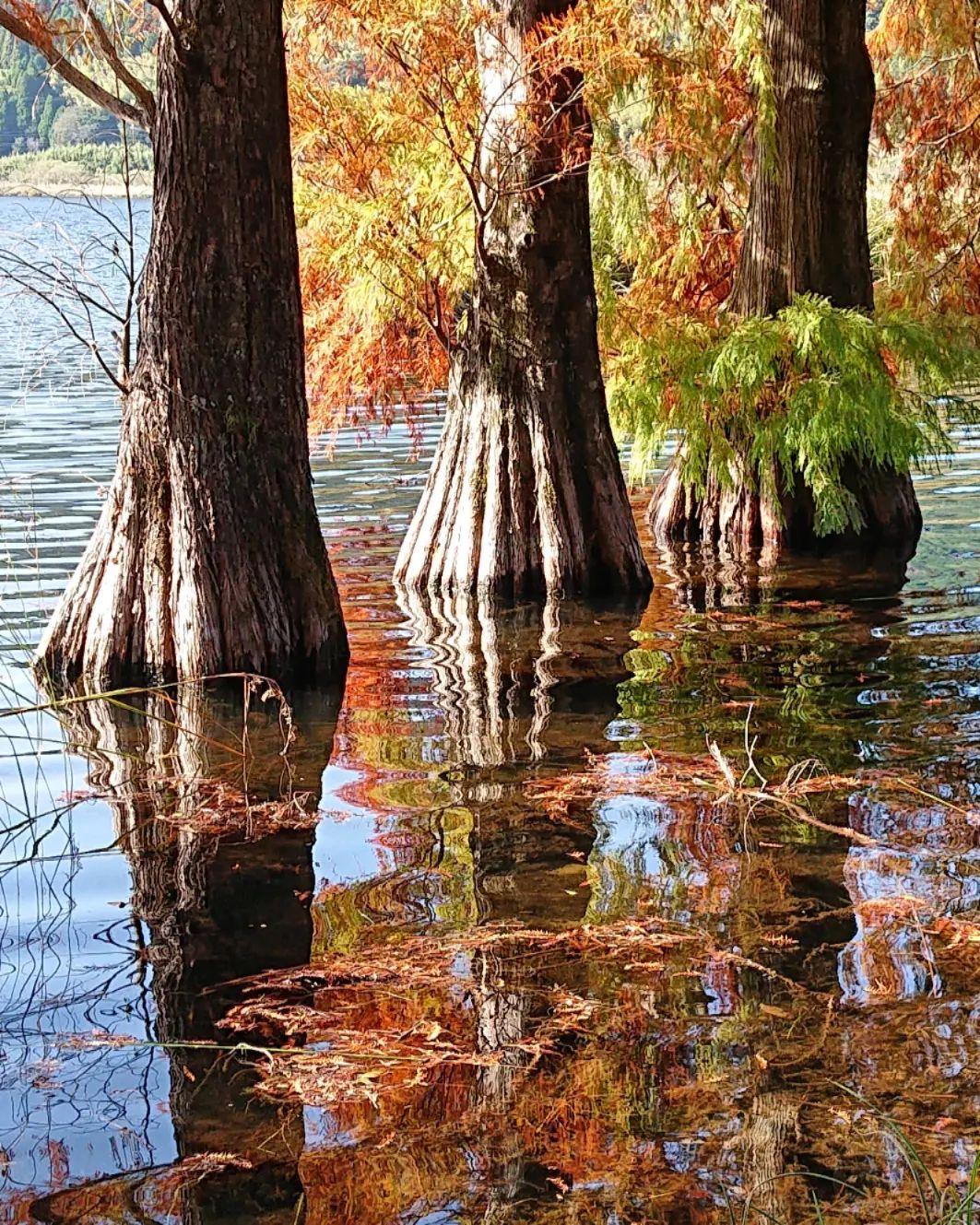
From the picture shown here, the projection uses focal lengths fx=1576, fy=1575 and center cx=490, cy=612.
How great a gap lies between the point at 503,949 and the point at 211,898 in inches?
39.4

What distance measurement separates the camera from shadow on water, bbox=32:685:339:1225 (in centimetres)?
319

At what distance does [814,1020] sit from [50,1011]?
193 centimetres

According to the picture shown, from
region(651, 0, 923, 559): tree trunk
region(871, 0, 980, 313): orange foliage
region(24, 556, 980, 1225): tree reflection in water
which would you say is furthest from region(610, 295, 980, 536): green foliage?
region(24, 556, 980, 1225): tree reflection in water

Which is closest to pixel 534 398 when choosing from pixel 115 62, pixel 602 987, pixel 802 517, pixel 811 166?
pixel 802 517

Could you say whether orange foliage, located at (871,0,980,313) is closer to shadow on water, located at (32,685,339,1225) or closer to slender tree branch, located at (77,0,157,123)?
slender tree branch, located at (77,0,157,123)

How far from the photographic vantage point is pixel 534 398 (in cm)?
973

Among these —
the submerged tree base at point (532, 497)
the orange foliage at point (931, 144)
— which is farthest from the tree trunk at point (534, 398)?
the orange foliage at point (931, 144)

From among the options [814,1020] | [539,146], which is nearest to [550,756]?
[814,1020]

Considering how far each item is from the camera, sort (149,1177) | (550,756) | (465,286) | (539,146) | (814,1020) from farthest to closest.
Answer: (465,286) < (539,146) < (550,756) < (814,1020) < (149,1177)

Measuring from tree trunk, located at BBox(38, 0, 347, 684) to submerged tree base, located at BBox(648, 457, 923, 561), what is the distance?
4918 millimetres

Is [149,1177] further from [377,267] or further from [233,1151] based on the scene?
[377,267]

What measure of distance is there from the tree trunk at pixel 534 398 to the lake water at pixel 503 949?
179cm

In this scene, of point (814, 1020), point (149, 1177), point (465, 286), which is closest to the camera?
point (149, 1177)

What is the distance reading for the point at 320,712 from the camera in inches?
288
